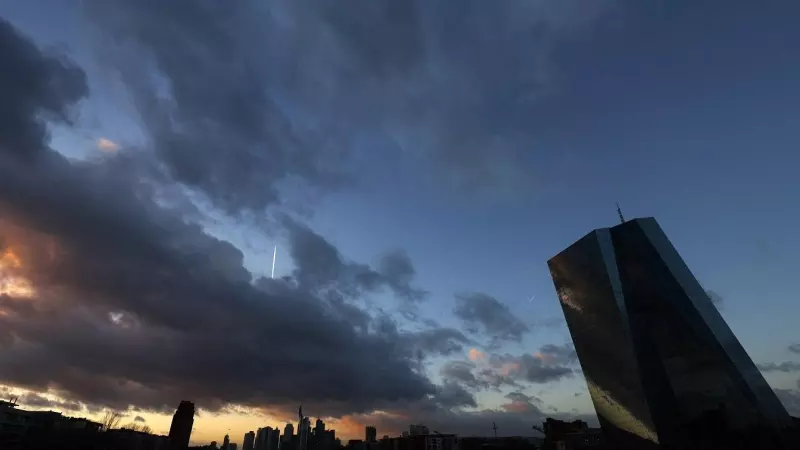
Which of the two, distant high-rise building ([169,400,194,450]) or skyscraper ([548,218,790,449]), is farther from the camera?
distant high-rise building ([169,400,194,450])

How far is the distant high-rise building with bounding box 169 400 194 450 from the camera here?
178 meters

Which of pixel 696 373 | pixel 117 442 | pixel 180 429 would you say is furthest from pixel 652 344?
pixel 180 429

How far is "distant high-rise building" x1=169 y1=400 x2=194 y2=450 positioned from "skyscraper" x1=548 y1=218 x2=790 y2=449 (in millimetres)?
168675

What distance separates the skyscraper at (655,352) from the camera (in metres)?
59.8

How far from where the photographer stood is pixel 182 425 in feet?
609

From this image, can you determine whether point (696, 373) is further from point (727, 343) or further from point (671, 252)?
point (671, 252)

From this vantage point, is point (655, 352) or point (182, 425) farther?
point (182, 425)

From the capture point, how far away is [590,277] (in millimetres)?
75125

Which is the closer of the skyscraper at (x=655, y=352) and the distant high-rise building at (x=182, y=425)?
the skyscraper at (x=655, y=352)

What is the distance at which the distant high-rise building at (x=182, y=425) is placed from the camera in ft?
585

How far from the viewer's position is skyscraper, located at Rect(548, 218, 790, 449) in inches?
2356

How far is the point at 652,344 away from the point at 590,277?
13853 mm

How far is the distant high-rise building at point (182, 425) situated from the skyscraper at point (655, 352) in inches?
6641

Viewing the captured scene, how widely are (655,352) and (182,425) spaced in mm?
188629
